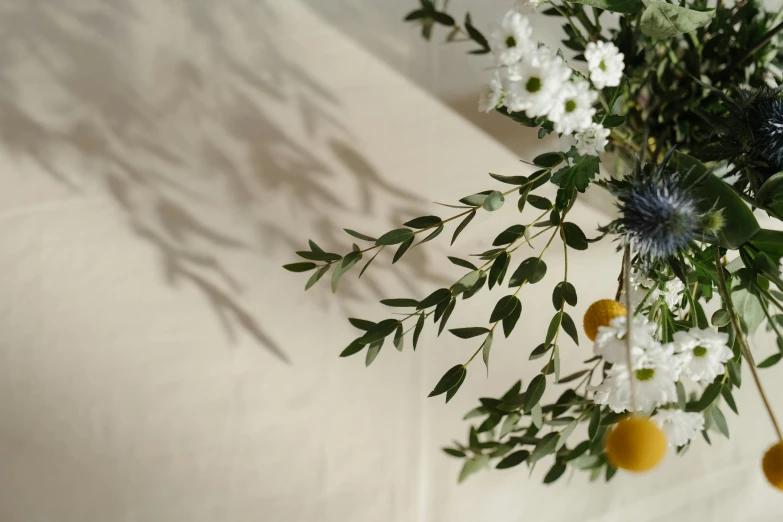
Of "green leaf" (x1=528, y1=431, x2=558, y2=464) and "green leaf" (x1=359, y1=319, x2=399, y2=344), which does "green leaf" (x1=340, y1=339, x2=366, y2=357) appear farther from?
"green leaf" (x1=528, y1=431, x2=558, y2=464)

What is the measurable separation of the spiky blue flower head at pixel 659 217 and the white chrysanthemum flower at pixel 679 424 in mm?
88

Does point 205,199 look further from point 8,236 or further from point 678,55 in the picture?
point 678,55

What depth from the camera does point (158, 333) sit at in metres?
0.51

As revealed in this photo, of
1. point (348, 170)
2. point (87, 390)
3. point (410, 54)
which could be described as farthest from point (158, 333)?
point (410, 54)

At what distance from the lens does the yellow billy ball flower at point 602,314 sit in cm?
28

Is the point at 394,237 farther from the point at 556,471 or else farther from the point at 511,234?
the point at 556,471

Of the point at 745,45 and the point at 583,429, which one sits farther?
the point at 583,429

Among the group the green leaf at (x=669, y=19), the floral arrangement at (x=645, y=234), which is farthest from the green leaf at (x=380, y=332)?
the green leaf at (x=669, y=19)

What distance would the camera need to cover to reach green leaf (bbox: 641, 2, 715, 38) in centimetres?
28

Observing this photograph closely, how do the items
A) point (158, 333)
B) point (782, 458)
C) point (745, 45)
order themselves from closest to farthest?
point (782, 458)
point (745, 45)
point (158, 333)

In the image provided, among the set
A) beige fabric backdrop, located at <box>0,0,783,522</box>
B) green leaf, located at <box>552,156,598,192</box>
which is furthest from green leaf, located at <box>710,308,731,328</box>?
beige fabric backdrop, located at <box>0,0,783,522</box>

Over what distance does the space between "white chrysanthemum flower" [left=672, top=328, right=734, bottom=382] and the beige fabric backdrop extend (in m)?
0.25

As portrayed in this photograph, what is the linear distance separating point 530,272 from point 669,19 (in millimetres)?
145

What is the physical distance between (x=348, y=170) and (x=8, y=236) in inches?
12.0
